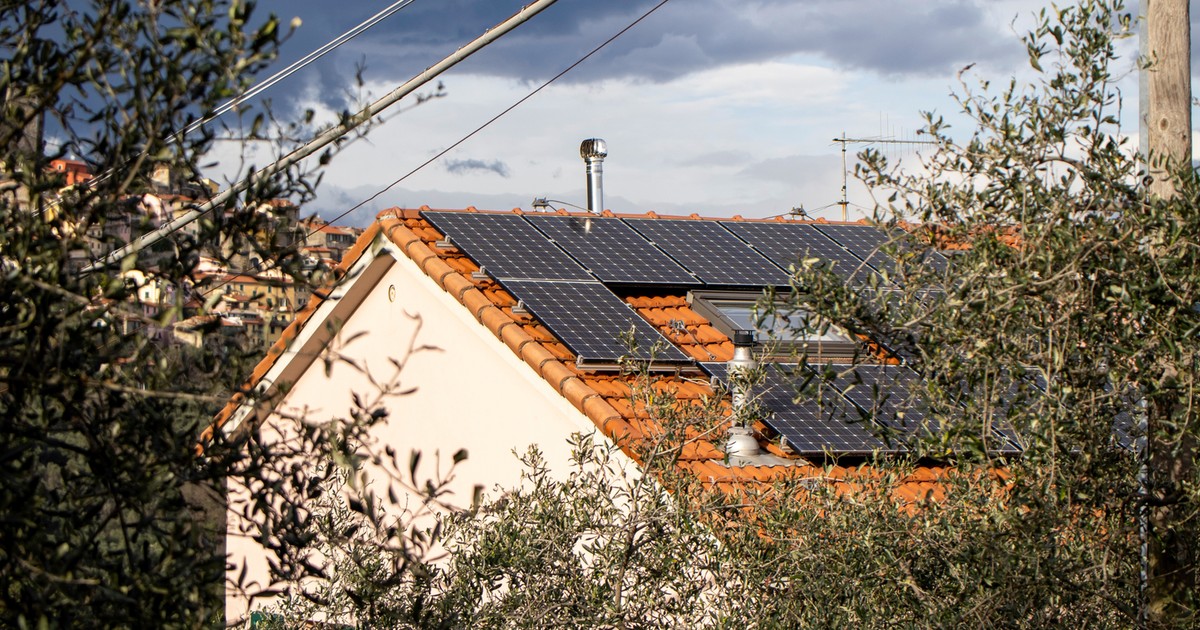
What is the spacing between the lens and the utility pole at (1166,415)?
5465mm

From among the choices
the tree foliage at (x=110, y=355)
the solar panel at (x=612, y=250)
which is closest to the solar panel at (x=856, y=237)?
the solar panel at (x=612, y=250)

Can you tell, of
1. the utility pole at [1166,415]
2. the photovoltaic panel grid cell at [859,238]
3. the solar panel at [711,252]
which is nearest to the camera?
the utility pole at [1166,415]

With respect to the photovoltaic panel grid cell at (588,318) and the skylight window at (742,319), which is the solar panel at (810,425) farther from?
the photovoltaic panel grid cell at (588,318)

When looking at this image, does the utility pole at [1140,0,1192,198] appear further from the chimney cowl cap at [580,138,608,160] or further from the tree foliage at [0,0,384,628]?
the chimney cowl cap at [580,138,608,160]

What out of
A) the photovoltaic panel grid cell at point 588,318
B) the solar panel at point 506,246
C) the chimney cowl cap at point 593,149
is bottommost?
the photovoltaic panel grid cell at point 588,318

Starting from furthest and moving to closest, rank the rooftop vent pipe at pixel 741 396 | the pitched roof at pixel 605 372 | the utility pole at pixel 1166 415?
the pitched roof at pixel 605 372 → the rooftop vent pipe at pixel 741 396 → the utility pole at pixel 1166 415

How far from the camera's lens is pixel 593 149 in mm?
15812

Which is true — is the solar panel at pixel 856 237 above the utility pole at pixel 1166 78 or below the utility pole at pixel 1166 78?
above

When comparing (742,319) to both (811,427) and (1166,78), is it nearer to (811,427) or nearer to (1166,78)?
(811,427)

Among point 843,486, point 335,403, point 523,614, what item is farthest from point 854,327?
point 335,403

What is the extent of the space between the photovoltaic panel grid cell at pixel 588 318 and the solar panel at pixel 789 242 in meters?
2.19

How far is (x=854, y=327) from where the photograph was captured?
19.0ft

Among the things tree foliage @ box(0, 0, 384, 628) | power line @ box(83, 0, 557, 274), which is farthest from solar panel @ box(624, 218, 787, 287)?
tree foliage @ box(0, 0, 384, 628)

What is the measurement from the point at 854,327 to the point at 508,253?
7.22 meters
